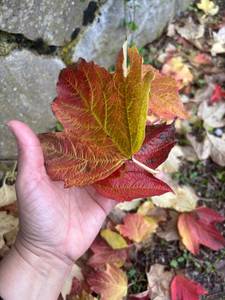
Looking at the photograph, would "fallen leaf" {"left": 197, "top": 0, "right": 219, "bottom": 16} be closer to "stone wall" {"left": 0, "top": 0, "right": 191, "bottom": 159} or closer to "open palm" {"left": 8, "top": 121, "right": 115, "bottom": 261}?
"stone wall" {"left": 0, "top": 0, "right": 191, "bottom": 159}

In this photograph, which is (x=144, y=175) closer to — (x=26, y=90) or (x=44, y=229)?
(x=44, y=229)

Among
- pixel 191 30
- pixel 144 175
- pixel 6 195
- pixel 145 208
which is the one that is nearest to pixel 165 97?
pixel 144 175

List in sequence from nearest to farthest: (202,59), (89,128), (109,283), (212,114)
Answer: (89,128)
(109,283)
(212,114)
(202,59)

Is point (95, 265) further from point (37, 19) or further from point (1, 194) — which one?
point (37, 19)

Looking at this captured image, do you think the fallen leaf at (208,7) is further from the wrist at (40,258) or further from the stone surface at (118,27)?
the wrist at (40,258)

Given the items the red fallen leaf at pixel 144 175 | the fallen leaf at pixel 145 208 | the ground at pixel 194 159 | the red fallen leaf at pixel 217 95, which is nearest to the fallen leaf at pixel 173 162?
the ground at pixel 194 159

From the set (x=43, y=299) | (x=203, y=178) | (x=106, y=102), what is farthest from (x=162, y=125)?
(x=203, y=178)

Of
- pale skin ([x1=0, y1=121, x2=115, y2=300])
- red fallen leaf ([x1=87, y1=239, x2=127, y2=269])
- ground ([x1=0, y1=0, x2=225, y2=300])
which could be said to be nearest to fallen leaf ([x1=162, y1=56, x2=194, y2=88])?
ground ([x1=0, y1=0, x2=225, y2=300])
